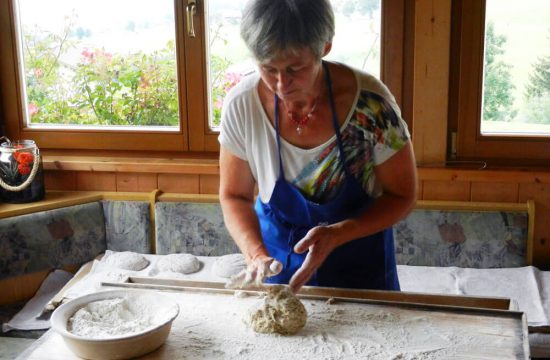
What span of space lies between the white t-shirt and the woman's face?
0.50 ft

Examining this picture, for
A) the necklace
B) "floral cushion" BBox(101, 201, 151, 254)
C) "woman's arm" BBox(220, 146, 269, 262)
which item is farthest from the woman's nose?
"floral cushion" BBox(101, 201, 151, 254)

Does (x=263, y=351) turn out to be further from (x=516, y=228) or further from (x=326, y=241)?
(x=516, y=228)

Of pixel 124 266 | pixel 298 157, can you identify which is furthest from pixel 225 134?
pixel 124 266

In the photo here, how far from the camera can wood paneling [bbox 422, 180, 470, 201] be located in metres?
2.80

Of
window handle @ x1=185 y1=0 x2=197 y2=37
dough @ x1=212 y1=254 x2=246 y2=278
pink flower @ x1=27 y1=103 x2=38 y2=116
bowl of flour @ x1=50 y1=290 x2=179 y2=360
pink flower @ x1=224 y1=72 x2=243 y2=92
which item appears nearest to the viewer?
bowl of flour @ x1=50 y1=290 x2=179 y2=360

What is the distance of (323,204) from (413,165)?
0.24 m

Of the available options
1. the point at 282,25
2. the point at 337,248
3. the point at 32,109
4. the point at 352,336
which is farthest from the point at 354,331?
the point at 32,109

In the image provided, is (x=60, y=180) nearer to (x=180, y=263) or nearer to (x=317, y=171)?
(x=180, y=263)

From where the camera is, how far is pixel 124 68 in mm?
3105

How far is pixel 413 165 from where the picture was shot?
1.57 metres

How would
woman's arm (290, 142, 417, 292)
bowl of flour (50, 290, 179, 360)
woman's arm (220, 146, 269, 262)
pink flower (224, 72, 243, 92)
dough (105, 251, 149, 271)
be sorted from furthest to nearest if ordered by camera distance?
pink flower (224, 72, 243, 92)
dough (105, 251, 149, 271)
woman's arm (220, 146, 269, 262)
woman's arm (290, 142, 417, 292)
bowl of flour (50, 290, 179, 360)

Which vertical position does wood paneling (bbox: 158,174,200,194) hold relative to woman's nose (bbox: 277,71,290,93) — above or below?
below

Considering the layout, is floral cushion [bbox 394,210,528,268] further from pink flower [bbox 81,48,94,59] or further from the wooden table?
pink flower [bbox 81,48,94,59]

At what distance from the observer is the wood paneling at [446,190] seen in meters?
2.80
